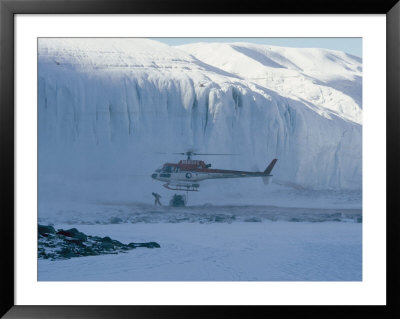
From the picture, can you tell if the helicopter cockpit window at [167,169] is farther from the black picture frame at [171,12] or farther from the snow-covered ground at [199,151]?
the black picture frame at [171,12]

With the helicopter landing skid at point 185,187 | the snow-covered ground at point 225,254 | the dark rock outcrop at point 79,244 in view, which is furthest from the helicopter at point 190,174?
the dark rock outcrop at point 79,244

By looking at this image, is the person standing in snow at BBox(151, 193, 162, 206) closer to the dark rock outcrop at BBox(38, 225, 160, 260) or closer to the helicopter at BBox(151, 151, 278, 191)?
the helicopter at BBox(151, 151, 278, 191)

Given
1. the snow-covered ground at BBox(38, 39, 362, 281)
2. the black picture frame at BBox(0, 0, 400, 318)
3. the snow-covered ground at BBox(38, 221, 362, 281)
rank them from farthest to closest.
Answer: the snow-covered ground at BBox(38, 39, 362, 281)
the snow-covered ground at BBox(38, 221, 362, 281)
the black picture frame at BBox(0, 0, 400, 318)

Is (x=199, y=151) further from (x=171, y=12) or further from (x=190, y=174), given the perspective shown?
(x=171, y=12)

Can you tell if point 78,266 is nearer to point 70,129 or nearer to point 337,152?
point 70,129

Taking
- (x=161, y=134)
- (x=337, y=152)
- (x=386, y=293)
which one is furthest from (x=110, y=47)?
(x=386, y=293)

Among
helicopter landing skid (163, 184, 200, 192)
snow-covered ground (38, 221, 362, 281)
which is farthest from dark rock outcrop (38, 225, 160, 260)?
helicopter landing skid (163, 184, 200, 192)

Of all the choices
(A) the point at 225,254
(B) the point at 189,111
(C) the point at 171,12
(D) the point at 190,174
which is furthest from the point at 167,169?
(C) the point at 171,12
